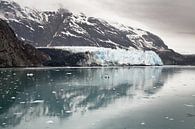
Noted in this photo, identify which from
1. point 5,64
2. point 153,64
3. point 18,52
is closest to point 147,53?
point 153,64

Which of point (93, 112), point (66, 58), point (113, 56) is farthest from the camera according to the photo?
point (66, 58)

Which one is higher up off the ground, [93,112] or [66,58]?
[66,58]

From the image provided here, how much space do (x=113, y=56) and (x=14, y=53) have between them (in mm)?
24119

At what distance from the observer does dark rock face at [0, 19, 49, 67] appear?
58.1 meters

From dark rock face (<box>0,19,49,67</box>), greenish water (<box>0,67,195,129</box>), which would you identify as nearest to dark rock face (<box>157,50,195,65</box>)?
dark rock face (<box>0,19,49,67</box>)

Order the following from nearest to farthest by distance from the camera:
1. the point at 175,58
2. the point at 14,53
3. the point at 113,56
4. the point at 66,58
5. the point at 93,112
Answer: the point at 93,112
the point at 14,53
the point at 113,56
the point at 66,58
the point at 175,58

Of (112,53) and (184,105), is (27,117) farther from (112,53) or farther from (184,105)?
(112,53)

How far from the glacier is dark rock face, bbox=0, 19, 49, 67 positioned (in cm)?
1008

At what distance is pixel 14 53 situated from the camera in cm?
6166

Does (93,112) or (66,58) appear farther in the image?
(66,58)

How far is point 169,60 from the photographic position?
6447 inches

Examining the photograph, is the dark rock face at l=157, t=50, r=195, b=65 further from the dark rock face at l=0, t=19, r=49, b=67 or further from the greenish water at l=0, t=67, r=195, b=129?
the greenish water at l=0, t=67, r=195, b=129

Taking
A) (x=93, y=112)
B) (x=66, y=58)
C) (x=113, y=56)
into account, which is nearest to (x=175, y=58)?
(x=113, y=56)

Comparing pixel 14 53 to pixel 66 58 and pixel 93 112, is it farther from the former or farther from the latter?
pixel 93 112
